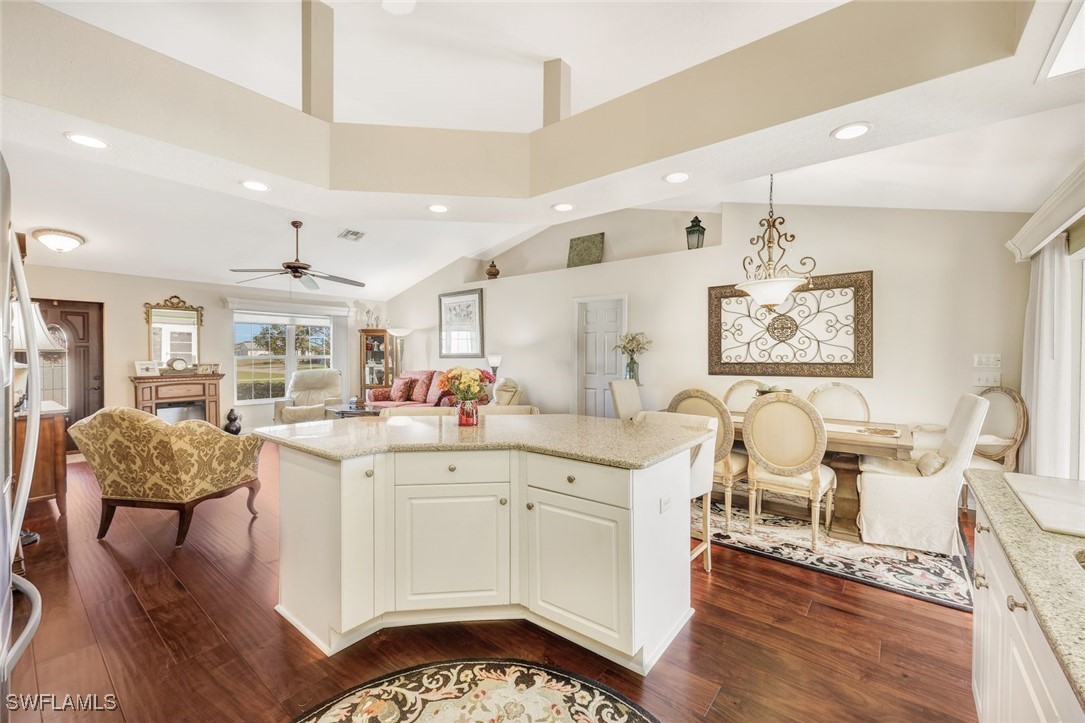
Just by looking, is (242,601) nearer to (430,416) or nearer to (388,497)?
(388,497)

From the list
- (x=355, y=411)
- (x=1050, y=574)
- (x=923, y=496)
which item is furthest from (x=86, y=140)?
(x=355, y=411)

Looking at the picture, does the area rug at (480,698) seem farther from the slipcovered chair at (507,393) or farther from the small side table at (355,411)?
the small side table at (355,411)

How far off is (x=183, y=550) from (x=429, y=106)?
134 inches

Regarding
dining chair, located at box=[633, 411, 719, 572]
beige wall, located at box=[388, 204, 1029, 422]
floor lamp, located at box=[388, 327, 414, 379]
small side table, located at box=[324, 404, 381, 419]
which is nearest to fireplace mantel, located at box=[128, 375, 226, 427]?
small side table, located at box=[324, 404, 381, 419]

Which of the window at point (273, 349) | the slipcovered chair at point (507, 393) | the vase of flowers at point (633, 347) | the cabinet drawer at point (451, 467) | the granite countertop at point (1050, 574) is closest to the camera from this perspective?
the granite countertop at point (1050, 574)

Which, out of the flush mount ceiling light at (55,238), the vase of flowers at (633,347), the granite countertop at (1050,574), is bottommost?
the granite countertop at (1050,574)

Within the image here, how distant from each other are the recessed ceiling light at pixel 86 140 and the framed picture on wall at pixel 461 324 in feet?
Result: 17.2

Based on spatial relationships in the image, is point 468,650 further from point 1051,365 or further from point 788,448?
point 1051,365

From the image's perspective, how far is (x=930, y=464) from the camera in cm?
297

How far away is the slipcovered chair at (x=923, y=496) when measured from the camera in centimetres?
276

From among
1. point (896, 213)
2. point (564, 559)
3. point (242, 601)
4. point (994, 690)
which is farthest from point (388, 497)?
point (896, 213)

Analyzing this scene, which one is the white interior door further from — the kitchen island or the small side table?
the kitchen island

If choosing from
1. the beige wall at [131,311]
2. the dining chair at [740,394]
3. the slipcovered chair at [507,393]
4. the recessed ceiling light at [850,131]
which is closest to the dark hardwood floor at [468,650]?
the dining chair at [740,394]

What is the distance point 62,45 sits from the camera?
1457 millimetres
